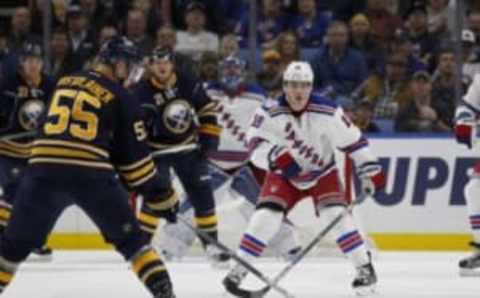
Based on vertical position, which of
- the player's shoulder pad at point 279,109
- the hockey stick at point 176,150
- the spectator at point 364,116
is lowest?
the spectator at point 364,116

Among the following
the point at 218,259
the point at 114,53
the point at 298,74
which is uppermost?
the point at 114,53

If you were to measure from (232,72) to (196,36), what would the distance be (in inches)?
32.6

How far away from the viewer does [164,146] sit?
348 inches

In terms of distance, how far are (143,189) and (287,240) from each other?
328 centimetres

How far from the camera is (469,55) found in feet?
32.8

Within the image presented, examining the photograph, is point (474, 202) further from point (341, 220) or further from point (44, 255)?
point (44, 255)

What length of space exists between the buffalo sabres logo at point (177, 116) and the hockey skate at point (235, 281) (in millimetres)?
1640

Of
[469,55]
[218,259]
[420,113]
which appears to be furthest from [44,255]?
[469,55]

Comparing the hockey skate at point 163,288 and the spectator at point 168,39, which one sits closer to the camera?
the hockey skate at point 163,288

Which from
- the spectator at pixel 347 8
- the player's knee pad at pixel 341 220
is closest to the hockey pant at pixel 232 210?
the spectator at pixel 347 8

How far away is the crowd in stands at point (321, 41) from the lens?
10016 mm

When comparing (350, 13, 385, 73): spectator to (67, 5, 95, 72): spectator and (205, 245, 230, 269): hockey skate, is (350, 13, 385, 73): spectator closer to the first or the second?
(67, 5, 95, 72): spectator

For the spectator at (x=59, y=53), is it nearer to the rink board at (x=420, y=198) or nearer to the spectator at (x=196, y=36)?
the spectator at (x=196, y=36)

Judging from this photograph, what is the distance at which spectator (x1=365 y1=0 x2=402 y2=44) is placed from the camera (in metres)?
10.5
